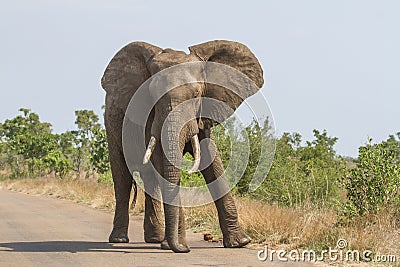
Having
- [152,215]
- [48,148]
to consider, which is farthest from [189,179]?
[48,148]

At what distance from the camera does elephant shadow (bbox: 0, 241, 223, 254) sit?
1124 cm

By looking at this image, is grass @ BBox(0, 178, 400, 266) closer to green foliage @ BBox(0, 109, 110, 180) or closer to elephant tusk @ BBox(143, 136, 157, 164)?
elephant tusk @ BBox(143, 136, 157, 164)

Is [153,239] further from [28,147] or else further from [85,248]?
[28,147]

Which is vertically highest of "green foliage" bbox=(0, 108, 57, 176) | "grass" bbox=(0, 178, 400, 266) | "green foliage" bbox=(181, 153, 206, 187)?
"green foliage" bbox=(0, 108, 57, 176)

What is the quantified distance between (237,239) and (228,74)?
2.59 metres

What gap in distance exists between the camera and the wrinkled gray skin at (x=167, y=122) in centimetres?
1051

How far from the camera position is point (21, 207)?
21078mm

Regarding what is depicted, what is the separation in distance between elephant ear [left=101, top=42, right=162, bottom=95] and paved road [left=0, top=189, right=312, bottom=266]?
8.50ft

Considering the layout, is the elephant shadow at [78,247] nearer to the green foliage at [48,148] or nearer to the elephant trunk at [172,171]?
the elephant trunk at [172,171]

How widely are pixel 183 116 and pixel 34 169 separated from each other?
33851mm

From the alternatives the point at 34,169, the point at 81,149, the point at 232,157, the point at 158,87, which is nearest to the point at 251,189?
the point at 232,157

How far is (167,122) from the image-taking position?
413 inches

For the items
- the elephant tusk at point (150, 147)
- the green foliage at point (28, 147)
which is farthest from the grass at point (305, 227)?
the green foliage at point (28, 147)

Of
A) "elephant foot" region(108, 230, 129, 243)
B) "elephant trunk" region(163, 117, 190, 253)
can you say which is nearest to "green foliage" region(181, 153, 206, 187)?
"elephant foot" region(108, 230, 129, 243)
